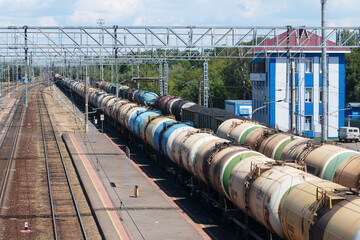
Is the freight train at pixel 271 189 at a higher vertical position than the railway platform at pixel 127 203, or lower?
higher

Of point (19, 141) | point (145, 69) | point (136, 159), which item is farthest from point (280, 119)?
point (145, 69)

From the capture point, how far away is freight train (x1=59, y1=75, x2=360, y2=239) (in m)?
12.8

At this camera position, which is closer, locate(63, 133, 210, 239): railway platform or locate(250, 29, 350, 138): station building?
locate(63, 133, 210, 239): railway platform

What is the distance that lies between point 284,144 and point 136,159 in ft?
64.0

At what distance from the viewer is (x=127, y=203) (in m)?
25.8

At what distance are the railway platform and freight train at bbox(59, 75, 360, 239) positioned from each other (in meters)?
2.03

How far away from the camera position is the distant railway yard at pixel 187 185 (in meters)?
14.7

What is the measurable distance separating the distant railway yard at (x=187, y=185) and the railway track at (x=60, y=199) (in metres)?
0.05

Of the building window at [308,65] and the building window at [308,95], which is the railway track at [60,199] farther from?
the building window at [308,65]

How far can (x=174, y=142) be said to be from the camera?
28750mm

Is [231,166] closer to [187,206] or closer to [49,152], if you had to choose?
[187,206]

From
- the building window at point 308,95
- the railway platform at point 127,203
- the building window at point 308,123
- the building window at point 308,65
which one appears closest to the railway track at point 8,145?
the railway platform at point 127,203

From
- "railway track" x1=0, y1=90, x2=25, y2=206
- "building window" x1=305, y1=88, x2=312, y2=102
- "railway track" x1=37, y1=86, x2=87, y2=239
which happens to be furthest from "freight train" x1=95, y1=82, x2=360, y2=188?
"building window" x1=305, y1=88, x2=312, y2=102

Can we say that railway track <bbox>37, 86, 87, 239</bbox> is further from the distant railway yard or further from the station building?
the station building
